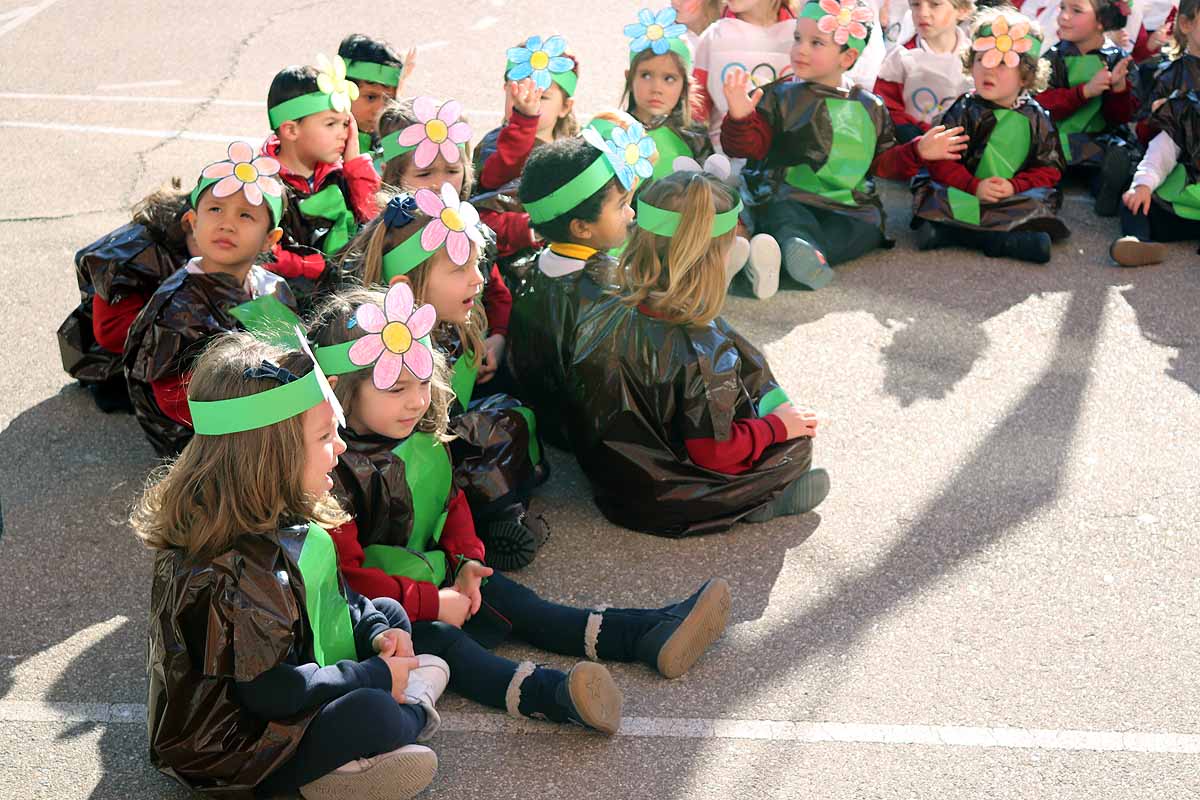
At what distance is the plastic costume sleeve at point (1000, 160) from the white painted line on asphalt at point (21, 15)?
7.03 metres

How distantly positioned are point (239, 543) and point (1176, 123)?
16.7 ft

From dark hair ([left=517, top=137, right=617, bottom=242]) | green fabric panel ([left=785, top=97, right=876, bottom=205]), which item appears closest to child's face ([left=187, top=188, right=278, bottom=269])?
dark hair ([left=517, top=137, right=617, bottom=242])

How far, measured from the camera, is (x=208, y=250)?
4148 mm

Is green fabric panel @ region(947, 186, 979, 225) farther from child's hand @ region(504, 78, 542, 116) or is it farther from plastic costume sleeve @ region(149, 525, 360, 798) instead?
plastic costume sleeve @ region(149, 525, 360, 798)

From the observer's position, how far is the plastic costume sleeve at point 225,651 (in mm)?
2830

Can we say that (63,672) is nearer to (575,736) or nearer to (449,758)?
(449,758)

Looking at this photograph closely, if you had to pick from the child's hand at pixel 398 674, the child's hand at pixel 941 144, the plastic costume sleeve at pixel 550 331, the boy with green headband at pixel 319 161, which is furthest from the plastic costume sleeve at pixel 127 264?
the child's hand at pixel 941 144

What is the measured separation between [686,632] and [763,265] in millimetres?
2537

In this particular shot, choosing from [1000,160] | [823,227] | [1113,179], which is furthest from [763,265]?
[1113,179]

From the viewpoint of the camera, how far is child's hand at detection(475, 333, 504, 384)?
4574mm

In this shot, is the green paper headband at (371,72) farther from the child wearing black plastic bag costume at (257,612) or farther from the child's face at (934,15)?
the child wearing black plastic bag costume at (257,612)

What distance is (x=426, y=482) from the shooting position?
12.1 feet

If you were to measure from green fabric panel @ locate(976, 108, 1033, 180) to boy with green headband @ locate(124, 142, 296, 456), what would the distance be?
350 centimetres

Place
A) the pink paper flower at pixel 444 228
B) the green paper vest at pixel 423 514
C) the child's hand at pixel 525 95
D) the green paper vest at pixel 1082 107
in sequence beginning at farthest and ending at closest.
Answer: the green paper vest at pixel 1082 107
the child's hand at pixel 525 95
the pink paper flower at pixel 444 228
the green paper vest at pixel 423 514
